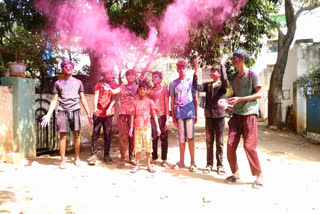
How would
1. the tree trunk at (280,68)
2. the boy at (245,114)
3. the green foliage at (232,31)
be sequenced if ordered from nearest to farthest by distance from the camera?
the boy at (245,114) < the green foliage at (232,31) < the tree trunk at (280,68)

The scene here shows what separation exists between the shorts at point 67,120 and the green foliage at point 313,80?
7.47 metres

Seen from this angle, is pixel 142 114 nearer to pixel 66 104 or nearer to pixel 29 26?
pixel 66 104

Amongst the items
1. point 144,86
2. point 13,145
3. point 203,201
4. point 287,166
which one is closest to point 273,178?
point 287,166

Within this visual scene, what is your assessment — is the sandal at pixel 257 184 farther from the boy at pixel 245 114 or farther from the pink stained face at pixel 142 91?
the pink stained face at pixel 142 91

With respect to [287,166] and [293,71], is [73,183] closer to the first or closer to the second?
[287,166]

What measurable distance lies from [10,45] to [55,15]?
8.67ft

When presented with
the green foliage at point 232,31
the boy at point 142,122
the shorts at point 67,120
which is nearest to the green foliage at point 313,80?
the green foliage at point 232,31

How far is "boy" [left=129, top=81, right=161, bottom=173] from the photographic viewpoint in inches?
175

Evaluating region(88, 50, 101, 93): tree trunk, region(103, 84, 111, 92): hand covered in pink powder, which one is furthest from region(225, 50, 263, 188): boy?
region(88, 50, 101, 93): tree trunk

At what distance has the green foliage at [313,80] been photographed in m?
8.28

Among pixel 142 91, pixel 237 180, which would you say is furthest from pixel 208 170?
pixel 142 91

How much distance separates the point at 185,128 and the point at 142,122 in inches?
30.0

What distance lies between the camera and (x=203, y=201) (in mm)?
3049

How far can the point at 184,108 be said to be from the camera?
177 inches
